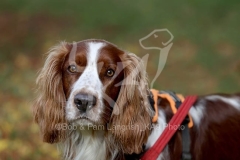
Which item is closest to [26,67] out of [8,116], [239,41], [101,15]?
[8,116]

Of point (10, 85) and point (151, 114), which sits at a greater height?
point (151, 114)

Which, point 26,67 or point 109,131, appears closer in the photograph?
point 109,131

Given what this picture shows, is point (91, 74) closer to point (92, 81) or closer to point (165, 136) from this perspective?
point (92, 81)

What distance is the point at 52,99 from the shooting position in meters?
4.30

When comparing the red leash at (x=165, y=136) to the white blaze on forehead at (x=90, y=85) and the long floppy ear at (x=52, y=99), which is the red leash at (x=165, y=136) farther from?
the long floppy ear at (x=52, y=99)

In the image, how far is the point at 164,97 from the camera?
473cm

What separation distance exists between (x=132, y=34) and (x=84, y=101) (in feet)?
25.2

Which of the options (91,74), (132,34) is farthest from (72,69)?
(132,34)

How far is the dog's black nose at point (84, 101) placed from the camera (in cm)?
386

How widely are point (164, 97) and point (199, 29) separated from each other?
7.45 metres

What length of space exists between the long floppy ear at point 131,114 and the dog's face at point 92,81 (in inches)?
2.3

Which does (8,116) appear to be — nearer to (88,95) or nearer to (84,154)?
(84,154)

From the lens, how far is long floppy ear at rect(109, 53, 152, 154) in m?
4.21

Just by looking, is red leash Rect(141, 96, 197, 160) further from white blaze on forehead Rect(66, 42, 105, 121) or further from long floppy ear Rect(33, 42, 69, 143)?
long floppy ear Rect(33, 42, 69, 143)
